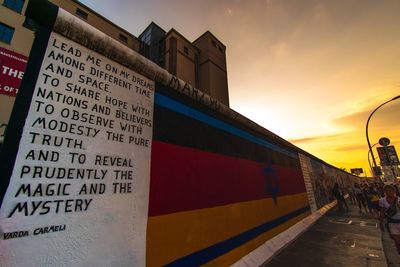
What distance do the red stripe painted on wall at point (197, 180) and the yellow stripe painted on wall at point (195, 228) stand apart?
12 centimetres

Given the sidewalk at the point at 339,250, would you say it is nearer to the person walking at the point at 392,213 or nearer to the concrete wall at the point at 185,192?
the person walking at the point at 392,213

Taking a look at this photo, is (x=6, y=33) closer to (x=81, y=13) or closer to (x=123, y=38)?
(x=81, y=13)

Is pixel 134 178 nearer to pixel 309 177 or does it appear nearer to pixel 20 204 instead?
pixel 20 204

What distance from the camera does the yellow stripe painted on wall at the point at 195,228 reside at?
247 centimetres

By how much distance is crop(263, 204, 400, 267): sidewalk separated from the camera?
416 centimetres

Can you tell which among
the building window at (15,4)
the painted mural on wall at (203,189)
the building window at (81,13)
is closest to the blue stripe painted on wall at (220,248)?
the painted mural on wall at (203,189)

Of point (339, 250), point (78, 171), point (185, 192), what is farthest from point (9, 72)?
point (339, 250)

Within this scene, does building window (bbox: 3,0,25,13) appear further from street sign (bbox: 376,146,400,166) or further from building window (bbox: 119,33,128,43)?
street sign (bbox: 376,146,400,166)

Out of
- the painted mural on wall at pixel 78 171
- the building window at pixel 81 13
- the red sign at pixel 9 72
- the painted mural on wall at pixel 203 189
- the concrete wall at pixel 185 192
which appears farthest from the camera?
the building window at pixel 81 13

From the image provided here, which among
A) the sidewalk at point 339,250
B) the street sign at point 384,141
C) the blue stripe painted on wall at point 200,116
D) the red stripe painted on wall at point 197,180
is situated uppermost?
the street sign at point 384,141

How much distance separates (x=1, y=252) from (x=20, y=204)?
0.33 m

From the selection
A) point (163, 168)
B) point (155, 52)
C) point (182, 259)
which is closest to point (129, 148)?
point (163, 168)

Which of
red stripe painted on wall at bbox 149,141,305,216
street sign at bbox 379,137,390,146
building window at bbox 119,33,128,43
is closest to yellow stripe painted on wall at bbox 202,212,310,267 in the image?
red stripe painted on wall at bbox 149,141,305,216

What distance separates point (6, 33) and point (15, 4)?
12.0 feet
